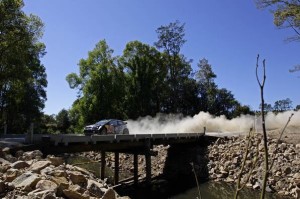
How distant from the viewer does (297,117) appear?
3284cm

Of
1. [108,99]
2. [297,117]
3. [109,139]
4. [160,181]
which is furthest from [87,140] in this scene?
[108,99]

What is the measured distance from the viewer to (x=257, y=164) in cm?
2070

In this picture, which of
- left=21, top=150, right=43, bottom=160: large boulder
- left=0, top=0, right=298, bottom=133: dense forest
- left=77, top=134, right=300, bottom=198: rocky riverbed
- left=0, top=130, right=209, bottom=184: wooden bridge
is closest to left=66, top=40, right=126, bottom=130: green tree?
left=0, top=0, right=298, bottom=133: dense forest

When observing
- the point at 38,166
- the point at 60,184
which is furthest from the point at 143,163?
the point at 60,184

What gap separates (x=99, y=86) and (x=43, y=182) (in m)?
35.1

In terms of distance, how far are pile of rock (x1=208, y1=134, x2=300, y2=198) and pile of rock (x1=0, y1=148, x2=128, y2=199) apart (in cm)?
962

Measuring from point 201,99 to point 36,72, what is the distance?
24474 millimetres

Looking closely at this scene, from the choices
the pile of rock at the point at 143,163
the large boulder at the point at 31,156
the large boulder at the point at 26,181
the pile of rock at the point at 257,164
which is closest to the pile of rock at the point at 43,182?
the large boulder at the point at 26,181

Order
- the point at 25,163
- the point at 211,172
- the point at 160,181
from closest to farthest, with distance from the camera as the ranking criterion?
the point at 25,163 → the point at 160,181 → the point at 211,172

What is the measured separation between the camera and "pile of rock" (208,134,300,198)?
66.6ft

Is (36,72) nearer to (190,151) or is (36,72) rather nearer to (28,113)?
(28,113)

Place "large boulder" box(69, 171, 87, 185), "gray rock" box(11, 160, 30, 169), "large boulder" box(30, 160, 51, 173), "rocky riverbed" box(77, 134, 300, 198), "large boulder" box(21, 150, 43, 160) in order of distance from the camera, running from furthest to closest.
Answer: "rocky riverbed" box(77, 134, 300, 198)
"large boulder" box(21, 150, 43, 160)
"gray rock" box(11, 160, 30, 169)
"large boulder" box(69, 171, 87, 185)
"large boulder" box(30, 160, 51, 173)

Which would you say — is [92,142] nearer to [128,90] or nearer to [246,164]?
[246,164]

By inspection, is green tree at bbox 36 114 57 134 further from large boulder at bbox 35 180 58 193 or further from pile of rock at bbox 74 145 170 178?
large boulder at bbox 35 180 58 193
